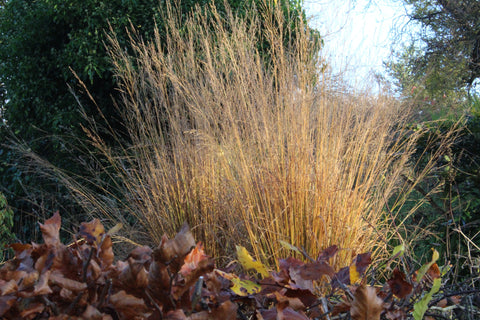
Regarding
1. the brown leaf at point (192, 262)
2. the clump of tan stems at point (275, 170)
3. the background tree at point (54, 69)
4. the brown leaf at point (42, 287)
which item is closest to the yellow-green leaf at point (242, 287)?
the brown leaf at point (192, 262)

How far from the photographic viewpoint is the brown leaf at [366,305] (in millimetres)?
820

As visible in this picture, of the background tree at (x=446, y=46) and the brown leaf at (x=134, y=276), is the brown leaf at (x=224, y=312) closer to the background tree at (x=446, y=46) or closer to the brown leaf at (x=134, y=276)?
the brown leaf at (x=134, y=276)

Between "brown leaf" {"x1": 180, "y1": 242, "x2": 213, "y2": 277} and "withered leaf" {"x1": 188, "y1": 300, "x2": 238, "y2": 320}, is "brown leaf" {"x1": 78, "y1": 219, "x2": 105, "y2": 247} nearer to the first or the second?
"brown leaf" {"x1": 180, "y1": 242, "x2": 213, "y2": 277}

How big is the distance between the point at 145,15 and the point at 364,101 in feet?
9.99

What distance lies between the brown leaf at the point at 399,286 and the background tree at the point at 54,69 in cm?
413

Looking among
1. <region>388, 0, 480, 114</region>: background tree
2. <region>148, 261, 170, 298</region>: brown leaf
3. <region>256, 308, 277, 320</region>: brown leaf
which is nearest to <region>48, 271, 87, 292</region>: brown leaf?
<region>148, 261, 170, 298</region>: brown leaf

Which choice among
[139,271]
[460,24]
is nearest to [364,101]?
[139,271]

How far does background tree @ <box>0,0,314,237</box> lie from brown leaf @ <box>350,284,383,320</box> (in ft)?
14.0

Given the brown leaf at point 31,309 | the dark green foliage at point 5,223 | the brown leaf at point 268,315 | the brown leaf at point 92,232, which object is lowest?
the dark green foliage at point 5,223

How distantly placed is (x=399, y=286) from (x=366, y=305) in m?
0.17

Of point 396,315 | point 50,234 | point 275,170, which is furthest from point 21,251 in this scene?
point 275,170

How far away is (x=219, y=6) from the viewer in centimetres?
494

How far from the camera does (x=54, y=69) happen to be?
534 centimetres

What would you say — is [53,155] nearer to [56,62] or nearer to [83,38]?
[56,62]
